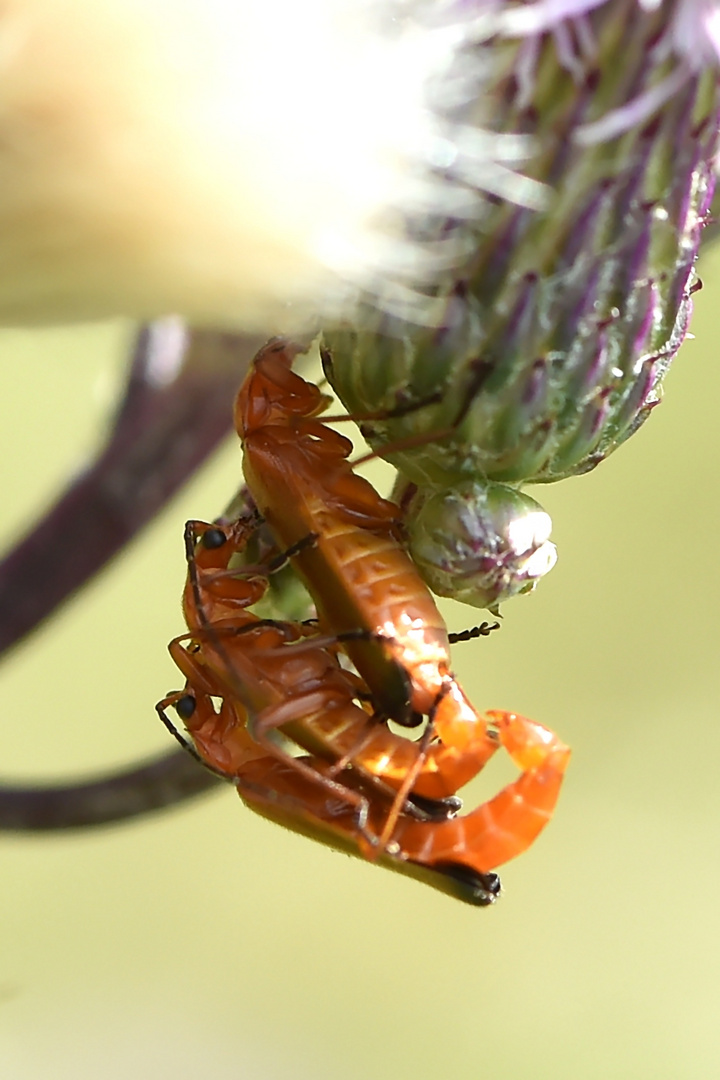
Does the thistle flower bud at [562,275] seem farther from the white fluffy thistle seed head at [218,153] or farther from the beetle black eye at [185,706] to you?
the beetle black eye at [185,706]

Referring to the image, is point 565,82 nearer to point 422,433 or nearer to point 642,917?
point 422,433

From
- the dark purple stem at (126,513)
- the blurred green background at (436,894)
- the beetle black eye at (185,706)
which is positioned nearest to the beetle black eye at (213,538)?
the beetle black eye at (185,706)

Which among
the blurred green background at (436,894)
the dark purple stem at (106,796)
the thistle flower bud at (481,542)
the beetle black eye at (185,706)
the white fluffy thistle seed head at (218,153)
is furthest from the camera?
the blurred green background at (436,894)

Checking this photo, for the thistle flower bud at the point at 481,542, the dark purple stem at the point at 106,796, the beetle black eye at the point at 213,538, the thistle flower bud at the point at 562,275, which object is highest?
the thistle flower bud at the point at 562,275

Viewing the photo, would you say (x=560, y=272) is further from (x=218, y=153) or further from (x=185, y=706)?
(x=185, y=706)

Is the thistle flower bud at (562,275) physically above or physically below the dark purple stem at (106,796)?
above

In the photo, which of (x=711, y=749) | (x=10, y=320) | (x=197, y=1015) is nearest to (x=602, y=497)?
(x=711, y=749)

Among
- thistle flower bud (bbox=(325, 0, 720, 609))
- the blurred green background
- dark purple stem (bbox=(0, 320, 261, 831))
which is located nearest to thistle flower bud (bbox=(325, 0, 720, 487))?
thistle flower bud (bbox=(325, 0, 720, 609))
